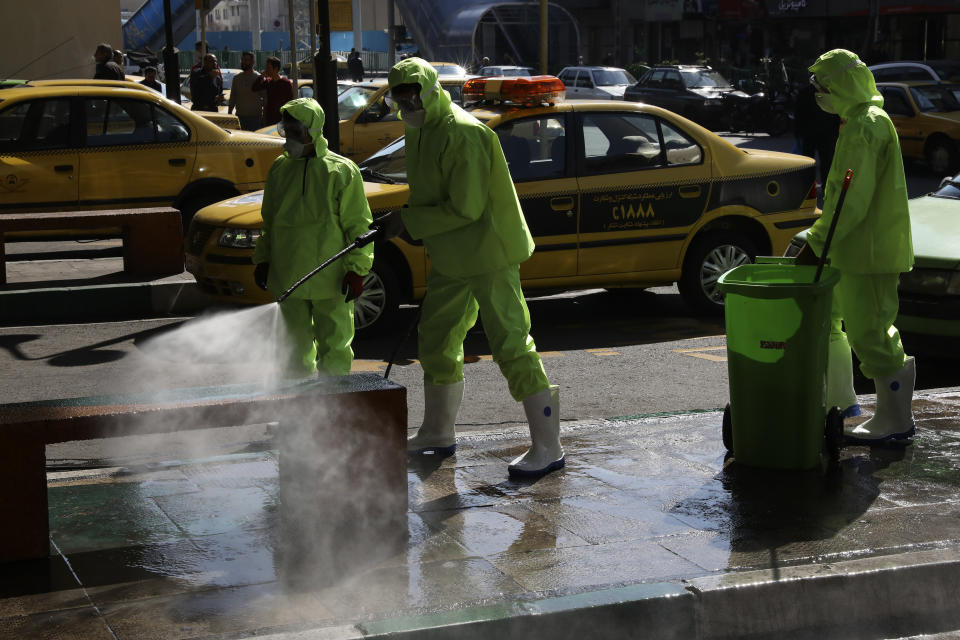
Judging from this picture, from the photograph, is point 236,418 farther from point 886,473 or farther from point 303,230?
point 886,473

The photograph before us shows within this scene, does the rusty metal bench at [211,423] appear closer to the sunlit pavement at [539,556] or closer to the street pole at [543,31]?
the sunlit pavement at [539,556]

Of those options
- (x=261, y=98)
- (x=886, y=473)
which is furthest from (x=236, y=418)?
(x=261, y=98)

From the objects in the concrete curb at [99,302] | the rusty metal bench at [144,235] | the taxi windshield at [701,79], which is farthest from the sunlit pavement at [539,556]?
the taxi windshield at [701,79]

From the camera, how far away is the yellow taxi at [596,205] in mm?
9562

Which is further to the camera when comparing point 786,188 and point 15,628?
point 786,188

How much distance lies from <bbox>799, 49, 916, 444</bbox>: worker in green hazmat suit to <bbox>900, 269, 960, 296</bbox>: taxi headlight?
76.9 inches

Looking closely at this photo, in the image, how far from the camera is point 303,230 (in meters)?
6.56

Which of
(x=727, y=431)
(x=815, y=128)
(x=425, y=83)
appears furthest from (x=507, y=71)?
(x=425, y=83)

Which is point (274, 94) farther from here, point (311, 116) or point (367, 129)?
point (311, 116)

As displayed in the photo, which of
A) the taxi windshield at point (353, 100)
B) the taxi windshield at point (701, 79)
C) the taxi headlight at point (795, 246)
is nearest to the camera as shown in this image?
the taxi headlight at point (795, 246)

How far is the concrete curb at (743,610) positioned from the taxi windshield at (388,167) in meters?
5.75

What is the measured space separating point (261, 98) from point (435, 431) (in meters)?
16.5

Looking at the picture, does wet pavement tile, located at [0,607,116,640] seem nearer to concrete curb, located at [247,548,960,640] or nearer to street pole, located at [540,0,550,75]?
concrete curb, located at [247,548,960,640]

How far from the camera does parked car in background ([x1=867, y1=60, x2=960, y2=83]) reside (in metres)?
25.6
